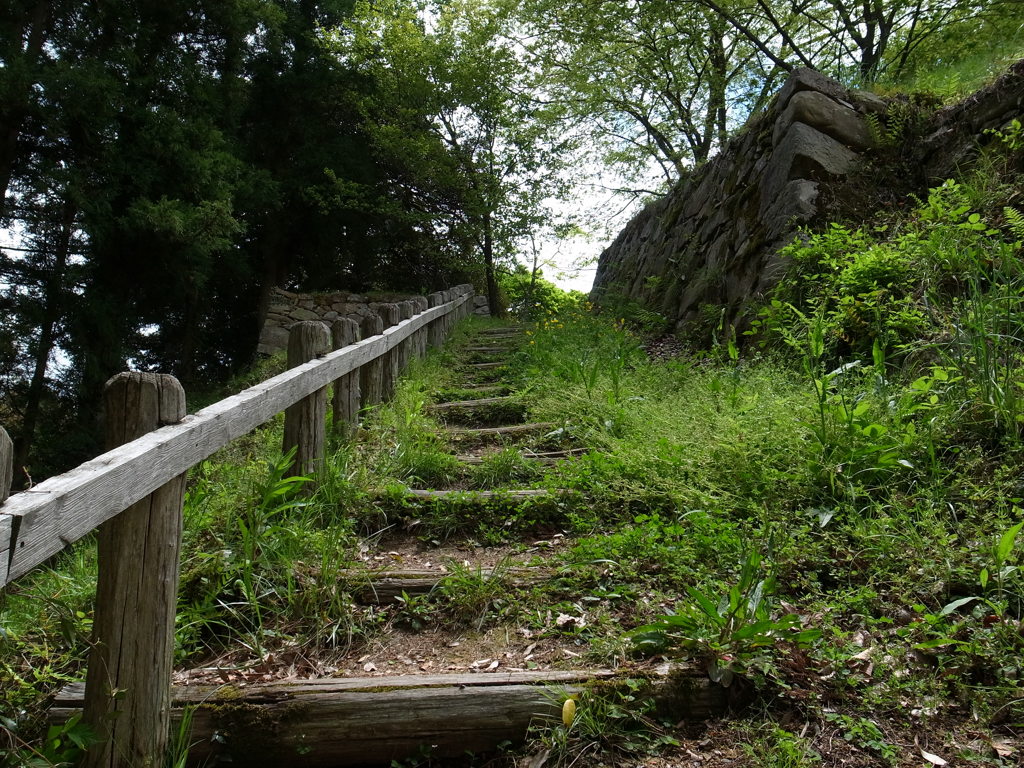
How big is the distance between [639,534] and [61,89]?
11.5 metres

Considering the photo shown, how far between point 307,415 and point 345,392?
0.87 meters

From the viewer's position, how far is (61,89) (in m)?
10.1

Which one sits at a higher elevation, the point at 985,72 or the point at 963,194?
the point at 985,72

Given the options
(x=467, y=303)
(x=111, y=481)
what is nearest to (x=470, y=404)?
(x=111, y=481)

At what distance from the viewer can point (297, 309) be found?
14656 millimetres

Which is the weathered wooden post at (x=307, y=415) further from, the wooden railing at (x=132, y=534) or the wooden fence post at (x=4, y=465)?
the wooden fence post at (x=4, y=465)

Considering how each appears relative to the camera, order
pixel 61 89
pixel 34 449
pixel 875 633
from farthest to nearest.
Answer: pixel 34 449 < pixel 61 89 < pixel 875 633

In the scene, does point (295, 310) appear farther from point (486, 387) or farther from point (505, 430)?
point (505, 430)

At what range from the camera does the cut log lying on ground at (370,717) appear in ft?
6.82

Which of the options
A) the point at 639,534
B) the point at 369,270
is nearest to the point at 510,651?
the point at 639,534

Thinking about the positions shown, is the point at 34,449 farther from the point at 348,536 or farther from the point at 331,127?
the point at 348,536

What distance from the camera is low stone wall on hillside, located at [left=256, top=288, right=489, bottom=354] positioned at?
47.2ft

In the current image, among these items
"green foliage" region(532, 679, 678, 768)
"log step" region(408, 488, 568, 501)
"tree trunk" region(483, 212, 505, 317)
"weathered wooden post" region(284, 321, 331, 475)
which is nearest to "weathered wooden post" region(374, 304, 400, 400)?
"weathered wooden post" region(284, 321, 331, 475)

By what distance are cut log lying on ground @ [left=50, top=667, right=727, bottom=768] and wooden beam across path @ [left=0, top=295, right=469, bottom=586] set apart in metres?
0.79
